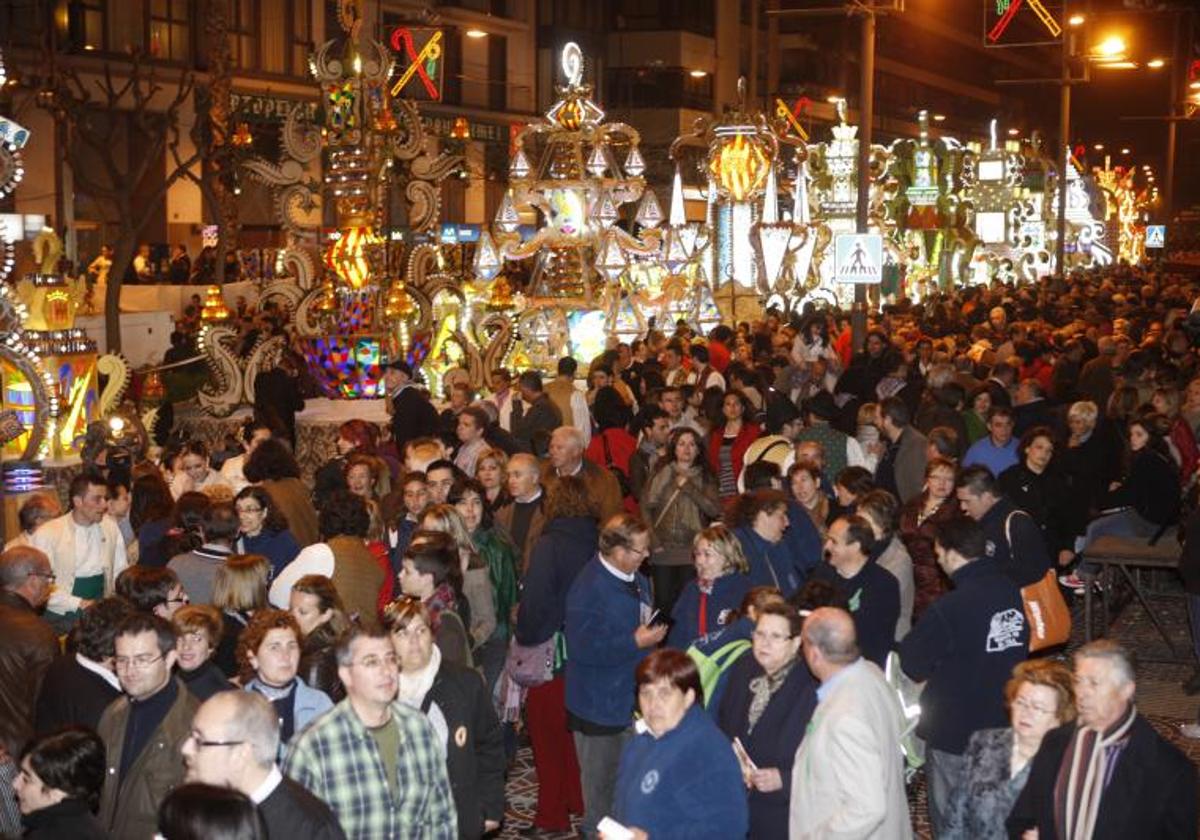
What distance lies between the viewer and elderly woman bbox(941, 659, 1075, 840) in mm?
6125

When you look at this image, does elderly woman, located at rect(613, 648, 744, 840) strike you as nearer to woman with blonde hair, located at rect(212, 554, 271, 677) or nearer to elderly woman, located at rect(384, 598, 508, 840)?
elderly woman, located at rect(384, 598, 508, 840)

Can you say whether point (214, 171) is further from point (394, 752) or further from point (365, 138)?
point (394, 752)

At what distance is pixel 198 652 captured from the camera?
644 cm

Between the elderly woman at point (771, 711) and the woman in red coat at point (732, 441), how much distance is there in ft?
17.8

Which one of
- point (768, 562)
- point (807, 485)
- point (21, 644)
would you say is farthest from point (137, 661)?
point (807, 485)

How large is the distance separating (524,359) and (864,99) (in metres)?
4.81

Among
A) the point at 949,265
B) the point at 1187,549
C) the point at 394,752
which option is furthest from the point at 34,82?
the point at 394,752

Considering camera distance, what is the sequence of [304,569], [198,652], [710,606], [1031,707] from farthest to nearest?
[304,569] < [710,606] < [198,652] < [1031,707]

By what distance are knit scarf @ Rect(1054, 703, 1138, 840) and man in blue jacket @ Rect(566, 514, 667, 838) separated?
7.17ft

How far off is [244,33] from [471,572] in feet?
115

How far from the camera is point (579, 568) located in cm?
847

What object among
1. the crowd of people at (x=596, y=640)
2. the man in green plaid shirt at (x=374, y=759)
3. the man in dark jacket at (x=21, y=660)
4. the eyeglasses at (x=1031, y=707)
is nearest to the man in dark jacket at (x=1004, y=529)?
the crowd of people at (x=596, y=640)

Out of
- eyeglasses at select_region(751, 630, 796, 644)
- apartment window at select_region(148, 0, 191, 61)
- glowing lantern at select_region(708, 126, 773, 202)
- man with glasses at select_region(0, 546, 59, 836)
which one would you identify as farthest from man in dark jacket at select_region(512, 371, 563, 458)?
apartment window at select_region(148, 0, 191, 61)

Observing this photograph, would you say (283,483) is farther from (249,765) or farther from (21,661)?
(249,765)
